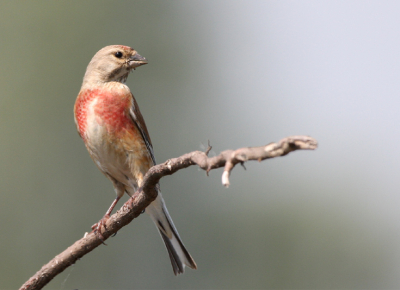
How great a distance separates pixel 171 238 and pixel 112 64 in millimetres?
1945

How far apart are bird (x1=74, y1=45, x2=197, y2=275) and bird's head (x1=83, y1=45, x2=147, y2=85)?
0.4 inches

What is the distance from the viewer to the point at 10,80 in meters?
16.1

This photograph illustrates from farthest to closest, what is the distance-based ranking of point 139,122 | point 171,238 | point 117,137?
point 171,238
point 139,122
point 117,137

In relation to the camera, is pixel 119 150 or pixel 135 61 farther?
pixel 135 61

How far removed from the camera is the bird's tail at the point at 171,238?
209 inches

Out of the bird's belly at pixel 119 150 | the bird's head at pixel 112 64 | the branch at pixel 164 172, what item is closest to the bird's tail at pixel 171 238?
the bird's belly at pixel 119 150

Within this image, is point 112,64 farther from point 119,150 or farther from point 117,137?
point 119,150

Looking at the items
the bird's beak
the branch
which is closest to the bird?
the bird's beak

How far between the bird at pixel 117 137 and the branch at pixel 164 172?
794mm

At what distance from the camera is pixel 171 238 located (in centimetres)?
543

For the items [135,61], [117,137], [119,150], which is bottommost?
[119,150]

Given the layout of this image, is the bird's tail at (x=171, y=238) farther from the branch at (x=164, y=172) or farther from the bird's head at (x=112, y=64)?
the bird's head at (x=112, y=64)

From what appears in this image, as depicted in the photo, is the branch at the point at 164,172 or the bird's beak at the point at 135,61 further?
the bird's beak at the point at 135,61

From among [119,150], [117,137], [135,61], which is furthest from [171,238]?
[135,61]
